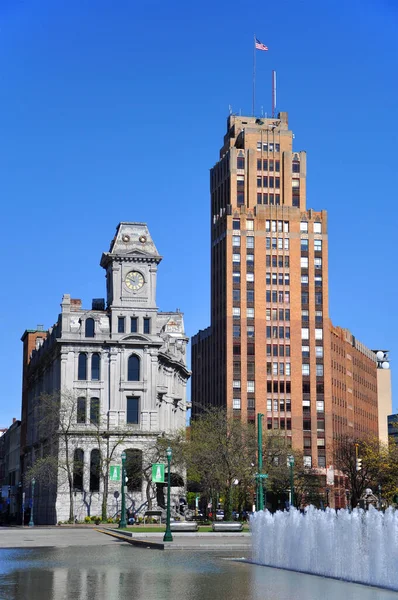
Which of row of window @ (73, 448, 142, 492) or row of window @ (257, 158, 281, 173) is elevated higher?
row of window @ (257, 158, 281, 173)

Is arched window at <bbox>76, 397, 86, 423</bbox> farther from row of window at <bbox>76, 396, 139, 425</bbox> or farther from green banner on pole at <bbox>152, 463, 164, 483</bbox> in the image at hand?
green banner on pole at <bbox>152, 463, 164, 483</bbox>

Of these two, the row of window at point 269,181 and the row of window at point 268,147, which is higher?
the row of window at point 268,147

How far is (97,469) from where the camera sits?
10606cm

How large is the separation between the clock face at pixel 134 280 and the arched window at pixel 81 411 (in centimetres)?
1359

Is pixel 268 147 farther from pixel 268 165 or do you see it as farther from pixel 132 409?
pixel 132 409

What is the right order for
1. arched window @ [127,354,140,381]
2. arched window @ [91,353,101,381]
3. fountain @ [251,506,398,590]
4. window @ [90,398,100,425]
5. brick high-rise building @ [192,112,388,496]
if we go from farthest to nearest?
1. brick high-rise building @ [192,112,388,496]
2. arched window @ [127,354,140,381]
3. arched window @ [91,353,101,381]
4. window @ [90,398,100,425]
5. fountain @ [251,506,398,590]

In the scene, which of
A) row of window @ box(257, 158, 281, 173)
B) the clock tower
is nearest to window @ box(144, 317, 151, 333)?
the clock tower

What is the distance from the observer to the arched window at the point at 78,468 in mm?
105250

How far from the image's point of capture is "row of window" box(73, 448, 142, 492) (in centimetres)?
10575

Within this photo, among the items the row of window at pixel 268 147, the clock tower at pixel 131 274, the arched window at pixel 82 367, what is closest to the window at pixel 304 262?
the row of window at pixel 268 147

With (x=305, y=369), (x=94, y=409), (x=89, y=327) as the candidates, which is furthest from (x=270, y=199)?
(x=94, y=409)

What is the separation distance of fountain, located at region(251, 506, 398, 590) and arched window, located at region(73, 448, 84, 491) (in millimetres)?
69016

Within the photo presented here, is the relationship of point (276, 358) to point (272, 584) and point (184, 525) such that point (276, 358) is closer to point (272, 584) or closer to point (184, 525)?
point (184, 525)

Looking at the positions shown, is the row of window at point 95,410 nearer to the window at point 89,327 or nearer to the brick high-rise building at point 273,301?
the window at point 89,327
